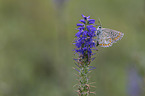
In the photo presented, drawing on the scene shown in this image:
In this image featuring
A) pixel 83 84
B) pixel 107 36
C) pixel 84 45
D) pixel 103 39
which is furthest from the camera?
pixel 107 36

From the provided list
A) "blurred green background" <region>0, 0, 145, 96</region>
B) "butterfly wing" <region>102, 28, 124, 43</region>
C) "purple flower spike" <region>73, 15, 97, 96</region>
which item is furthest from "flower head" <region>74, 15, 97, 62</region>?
"blurred green background" <region>0, 0, 145, 96</region>

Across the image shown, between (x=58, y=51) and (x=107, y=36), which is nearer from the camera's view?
(x=107, y=36)

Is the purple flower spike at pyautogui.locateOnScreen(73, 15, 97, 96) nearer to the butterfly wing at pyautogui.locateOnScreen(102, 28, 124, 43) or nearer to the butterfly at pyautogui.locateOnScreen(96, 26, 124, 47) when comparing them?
the butterfly at pyautogui.locateOnScreen(96, 26, 124, 47)

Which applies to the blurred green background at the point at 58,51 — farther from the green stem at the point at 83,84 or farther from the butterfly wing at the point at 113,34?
the green stem at the point at 83,84

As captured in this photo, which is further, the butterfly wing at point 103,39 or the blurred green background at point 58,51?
the blurred green background at point 58,51

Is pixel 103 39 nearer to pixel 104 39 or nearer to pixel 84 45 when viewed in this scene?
pixel 104 39

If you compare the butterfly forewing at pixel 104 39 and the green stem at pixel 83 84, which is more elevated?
the butterfly forewing at pixel 104 39

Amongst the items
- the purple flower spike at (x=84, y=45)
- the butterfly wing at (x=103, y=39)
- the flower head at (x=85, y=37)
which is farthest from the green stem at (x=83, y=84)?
the butterfly wing at (x=103, y=39)

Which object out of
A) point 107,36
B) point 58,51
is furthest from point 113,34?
point 58,51
